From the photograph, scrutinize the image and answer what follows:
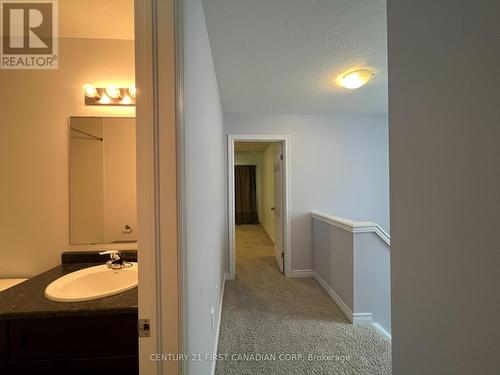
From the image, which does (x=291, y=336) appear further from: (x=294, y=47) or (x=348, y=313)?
(x=294, y=47)

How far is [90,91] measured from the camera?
1412 millimetres

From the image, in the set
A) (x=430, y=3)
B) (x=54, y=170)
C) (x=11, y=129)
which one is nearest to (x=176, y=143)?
(x=430, y=3)

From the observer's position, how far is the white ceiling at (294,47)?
47.7 inches

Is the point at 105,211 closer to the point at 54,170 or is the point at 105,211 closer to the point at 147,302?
the point at 54,170

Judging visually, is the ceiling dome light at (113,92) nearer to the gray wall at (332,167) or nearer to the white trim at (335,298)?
the gray wall at (332,167)

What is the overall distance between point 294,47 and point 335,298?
2.50m

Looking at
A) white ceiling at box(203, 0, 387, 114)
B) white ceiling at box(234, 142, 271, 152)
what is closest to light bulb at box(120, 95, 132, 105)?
white ceiling at box(203, 0, 387, 114)

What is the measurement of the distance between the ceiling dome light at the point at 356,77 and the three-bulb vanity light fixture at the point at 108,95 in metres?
1.88

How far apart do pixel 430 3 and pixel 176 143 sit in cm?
96

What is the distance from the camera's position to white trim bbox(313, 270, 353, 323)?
199 cm

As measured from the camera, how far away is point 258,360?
1527 millimetres

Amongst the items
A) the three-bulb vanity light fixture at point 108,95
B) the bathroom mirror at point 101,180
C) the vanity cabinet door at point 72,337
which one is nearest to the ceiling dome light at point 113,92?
the three-bulb vanity light fixture at point 108,95

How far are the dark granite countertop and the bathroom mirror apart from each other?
1.55 ft

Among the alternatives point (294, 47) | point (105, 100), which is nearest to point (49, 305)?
point (105, 100)
